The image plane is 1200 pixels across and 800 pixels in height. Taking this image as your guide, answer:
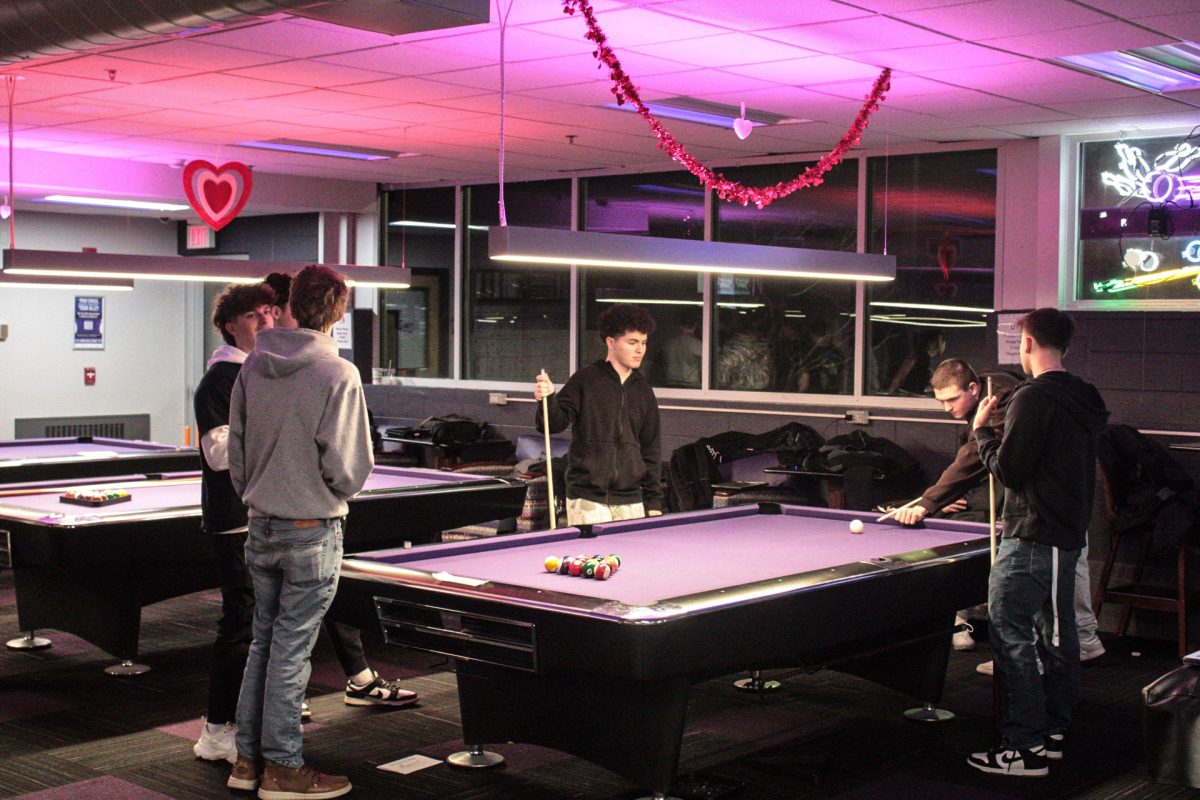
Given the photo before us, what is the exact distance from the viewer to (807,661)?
4488 mm

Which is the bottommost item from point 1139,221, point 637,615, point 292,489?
point 637,615

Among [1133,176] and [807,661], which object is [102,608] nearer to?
[807,661]

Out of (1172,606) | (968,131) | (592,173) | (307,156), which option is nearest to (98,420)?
(307,156)

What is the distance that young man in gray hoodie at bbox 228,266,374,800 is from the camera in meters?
4.16

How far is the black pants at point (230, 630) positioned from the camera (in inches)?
184

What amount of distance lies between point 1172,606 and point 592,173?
5.06 meters

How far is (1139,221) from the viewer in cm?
769

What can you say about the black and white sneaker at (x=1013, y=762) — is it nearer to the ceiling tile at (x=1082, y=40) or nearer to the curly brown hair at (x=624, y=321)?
the curly brown hair at (x=624, y=321)

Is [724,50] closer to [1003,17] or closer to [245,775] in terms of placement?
[1003,17]

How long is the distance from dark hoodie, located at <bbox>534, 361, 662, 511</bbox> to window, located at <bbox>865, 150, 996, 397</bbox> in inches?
114

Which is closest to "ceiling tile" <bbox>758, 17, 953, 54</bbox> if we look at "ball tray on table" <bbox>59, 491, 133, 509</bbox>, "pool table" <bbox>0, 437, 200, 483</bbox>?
"ball tray on table" <bbox>59, 491, 133, 509</bbox>

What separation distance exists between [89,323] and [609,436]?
8260mm

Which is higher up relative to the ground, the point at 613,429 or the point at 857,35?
the point at 857,35

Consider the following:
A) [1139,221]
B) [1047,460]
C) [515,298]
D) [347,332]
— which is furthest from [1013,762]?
[347,332]
